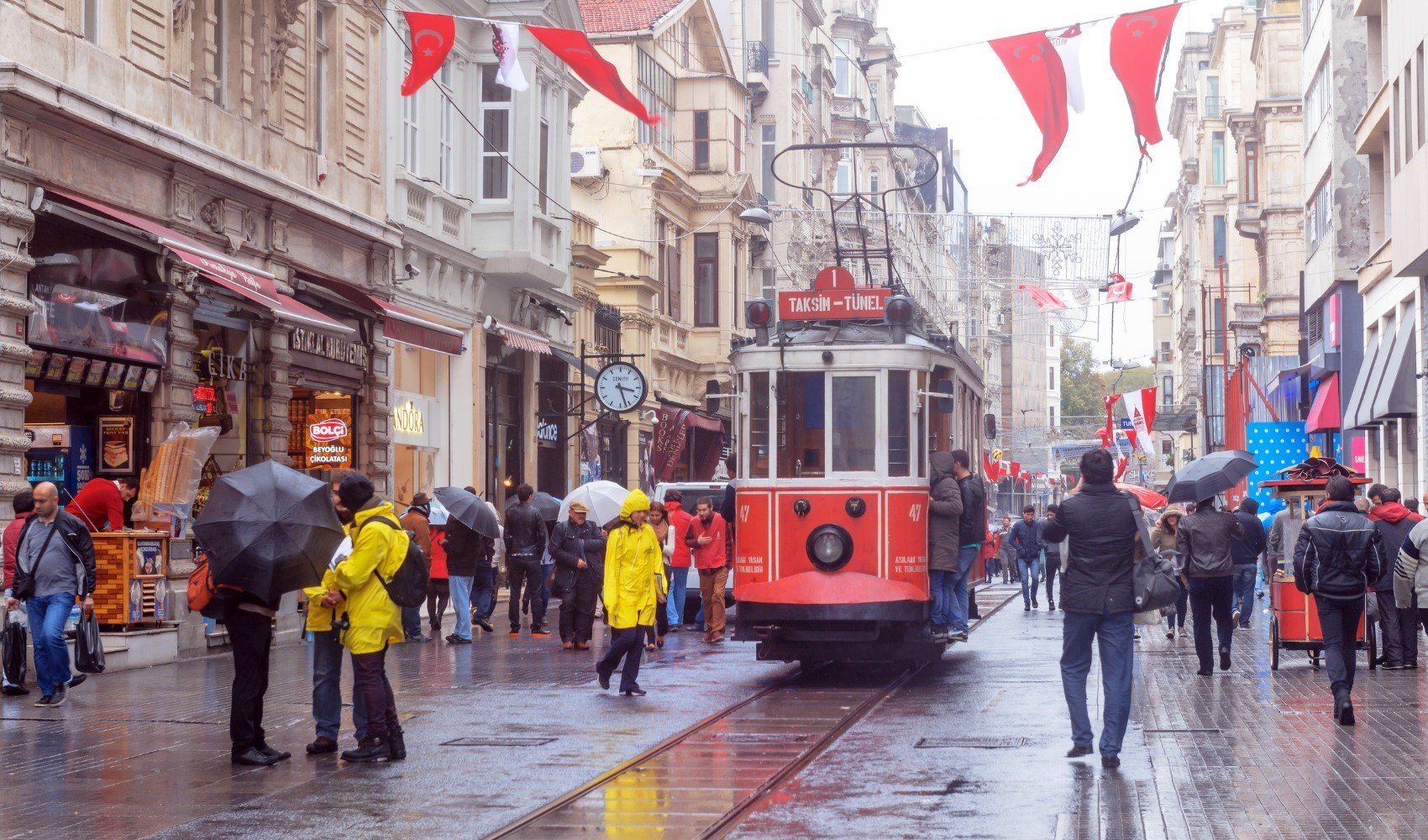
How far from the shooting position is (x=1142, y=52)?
1688 cm

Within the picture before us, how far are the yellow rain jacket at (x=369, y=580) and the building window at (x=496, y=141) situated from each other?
19473mm

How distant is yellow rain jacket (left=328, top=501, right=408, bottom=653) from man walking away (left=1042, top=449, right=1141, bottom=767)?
13.0 ft

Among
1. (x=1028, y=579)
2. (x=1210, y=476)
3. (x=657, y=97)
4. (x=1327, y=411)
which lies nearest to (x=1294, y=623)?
(x=1210, y=476)

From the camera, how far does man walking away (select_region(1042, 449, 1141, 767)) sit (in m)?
11.2

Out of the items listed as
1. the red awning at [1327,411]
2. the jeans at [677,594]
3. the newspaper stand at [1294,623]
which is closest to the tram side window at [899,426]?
the newspaper stand at [1294,623]

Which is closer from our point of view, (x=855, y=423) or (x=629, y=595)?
(x=629, y=595)

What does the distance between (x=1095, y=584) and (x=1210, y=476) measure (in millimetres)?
8599

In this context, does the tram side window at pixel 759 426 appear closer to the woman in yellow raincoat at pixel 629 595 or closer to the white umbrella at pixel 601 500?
the woman in yellow raincoat at pixel 629 595

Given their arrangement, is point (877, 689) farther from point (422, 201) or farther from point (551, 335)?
point (551, 335)

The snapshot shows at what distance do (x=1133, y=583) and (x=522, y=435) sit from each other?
2286cm

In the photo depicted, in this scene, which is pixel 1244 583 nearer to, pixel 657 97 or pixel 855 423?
pixel 855 423

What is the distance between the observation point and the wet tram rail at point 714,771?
9086 millimetres

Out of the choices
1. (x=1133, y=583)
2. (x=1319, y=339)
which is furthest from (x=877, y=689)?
(x=1319, y=339)

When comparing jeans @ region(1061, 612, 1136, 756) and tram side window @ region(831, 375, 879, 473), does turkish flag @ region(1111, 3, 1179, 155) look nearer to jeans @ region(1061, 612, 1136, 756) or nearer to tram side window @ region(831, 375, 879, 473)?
tram side window @ region(831, 375, 879, 473)
